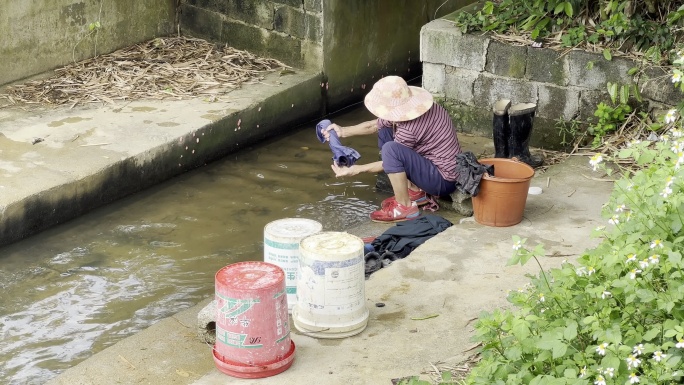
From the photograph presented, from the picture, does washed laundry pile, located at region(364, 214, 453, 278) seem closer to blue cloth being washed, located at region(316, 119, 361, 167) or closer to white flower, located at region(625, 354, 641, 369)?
blue cloth being washed, located at region(316, 119, 361, 167)

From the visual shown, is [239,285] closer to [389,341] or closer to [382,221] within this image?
[389,341]

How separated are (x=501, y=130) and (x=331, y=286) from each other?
3.12m

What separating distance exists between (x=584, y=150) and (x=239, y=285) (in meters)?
4.14

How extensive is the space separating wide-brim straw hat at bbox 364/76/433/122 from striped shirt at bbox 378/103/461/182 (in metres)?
0.11

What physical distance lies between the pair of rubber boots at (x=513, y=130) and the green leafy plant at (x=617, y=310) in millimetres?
3332

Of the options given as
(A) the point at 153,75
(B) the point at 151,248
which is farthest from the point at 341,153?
(A) the point at 153,75

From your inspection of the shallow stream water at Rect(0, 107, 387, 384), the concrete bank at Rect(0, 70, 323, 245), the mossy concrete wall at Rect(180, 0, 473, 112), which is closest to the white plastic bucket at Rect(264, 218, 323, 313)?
the shallow stream water at Rect(0, 107, 387, 384)

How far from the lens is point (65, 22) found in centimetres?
946

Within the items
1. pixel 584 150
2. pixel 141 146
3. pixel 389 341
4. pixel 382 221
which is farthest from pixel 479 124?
pixel 389 341

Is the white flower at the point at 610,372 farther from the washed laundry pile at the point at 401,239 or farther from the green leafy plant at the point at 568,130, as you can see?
the green leafy plant at the point at 568,130

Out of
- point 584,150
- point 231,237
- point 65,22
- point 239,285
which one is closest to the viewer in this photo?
point 239,285

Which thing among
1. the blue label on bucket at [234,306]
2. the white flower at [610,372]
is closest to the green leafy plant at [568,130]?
the blue label on bucket at [234,306]

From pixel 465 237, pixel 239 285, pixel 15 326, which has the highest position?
pixel 239 285

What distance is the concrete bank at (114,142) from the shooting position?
7.30 m
